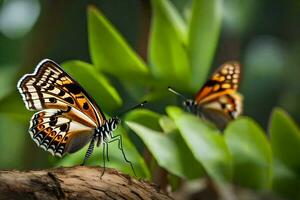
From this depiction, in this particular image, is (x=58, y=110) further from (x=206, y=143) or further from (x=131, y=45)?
(x=131, y=45)

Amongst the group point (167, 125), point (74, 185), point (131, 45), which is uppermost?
point (131, 45)

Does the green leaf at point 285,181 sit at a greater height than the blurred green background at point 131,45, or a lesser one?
lesser

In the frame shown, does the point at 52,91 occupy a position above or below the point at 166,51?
below

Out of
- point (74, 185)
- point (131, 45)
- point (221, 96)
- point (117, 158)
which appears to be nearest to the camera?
point (74, 185)

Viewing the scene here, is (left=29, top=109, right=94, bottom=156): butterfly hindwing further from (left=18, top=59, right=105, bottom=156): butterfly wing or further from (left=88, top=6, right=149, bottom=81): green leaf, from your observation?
(left=88, top=6, right=149, bottom=81): green leaf

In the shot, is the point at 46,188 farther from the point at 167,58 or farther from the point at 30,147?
the point at 30,147

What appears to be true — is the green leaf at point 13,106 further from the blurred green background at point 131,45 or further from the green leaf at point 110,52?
the green leaf at point 110,52

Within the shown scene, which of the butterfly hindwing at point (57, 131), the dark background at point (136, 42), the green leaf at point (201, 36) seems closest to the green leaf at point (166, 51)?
the green leaf at point (201, 36)

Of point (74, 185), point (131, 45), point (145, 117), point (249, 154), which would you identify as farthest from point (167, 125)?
point (131, 45)

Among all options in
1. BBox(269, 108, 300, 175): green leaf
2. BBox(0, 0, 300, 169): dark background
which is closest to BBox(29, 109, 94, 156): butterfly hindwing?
BBox(0, 0, 300, 169): dark background
